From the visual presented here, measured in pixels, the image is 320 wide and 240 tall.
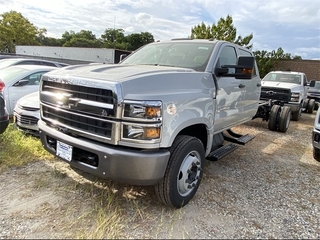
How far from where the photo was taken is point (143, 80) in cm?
241

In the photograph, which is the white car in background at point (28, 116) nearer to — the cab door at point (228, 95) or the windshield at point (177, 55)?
the windshield at point (177, 55)

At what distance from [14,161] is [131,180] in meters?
2.48

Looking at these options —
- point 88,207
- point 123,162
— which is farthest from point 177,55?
point 88,207

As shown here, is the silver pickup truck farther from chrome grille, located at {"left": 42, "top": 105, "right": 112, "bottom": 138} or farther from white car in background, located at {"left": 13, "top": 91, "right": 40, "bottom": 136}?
white car in background, located at {"left": 13, "top": 91, "right": 40, "bottom": 136}

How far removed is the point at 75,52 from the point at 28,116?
33.8 m

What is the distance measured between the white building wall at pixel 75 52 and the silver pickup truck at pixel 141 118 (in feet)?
87.5

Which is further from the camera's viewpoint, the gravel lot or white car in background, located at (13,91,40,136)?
white car in background, located at (13,91,40,136)

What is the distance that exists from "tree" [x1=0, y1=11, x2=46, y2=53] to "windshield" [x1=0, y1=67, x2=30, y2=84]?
144ft

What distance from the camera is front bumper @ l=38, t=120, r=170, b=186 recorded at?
2.30 metres

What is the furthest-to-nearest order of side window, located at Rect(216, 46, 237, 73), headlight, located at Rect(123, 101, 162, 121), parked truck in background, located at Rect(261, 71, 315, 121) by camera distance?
1. parked truck in background, located at Rect(261, 71, 315, 121)
2. side window, located at Rect(216, 46, 237, 73)
3. headlight, located at Rect(123, 101, 162, 121)

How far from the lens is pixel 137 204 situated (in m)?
2.92

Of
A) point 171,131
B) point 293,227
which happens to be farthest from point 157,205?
point 293,227

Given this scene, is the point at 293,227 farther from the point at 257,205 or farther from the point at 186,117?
the point at 186,117

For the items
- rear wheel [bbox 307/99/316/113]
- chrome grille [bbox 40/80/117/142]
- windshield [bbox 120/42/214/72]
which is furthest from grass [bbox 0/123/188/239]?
rear wheel [bbox 307/99/316/113]
